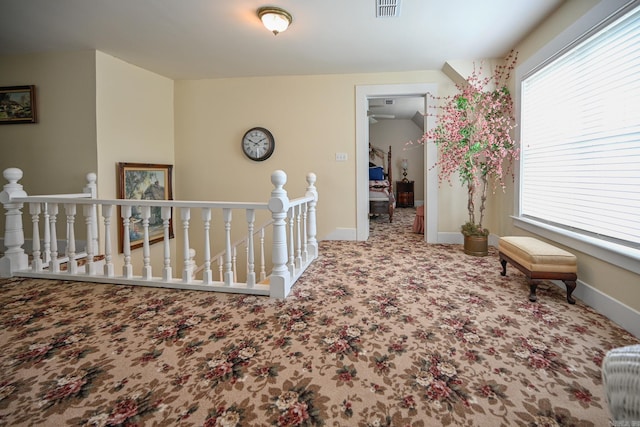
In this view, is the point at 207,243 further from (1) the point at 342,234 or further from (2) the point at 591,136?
(2) the point at 591,136

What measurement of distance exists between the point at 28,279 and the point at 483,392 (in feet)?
11.9

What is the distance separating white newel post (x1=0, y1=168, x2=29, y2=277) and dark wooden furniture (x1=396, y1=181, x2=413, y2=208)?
828cm

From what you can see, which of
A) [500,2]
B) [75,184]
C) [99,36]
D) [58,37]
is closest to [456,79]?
[500,2]

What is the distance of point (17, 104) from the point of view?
12.4 ft

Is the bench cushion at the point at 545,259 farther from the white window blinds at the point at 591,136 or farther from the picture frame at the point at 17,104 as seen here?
the picture frame at the point at 17,104

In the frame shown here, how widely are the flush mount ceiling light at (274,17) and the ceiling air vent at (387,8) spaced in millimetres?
794

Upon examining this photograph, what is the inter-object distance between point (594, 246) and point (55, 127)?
549 cm

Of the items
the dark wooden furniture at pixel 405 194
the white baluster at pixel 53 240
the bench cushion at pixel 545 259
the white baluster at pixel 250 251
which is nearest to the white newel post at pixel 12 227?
the white baluster at pixel 53 240

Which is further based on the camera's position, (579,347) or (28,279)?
(28,279)

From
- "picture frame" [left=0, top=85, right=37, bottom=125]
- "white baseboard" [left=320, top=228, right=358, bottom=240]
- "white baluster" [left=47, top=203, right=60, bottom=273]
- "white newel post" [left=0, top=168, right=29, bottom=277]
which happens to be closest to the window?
"white baseboard" [left=320, top=228, right=358, bottom=240]

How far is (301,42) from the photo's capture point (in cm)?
338

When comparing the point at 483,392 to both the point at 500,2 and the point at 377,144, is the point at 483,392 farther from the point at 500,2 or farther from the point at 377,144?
the point at 377,144

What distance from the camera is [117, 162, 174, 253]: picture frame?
13.0 ft

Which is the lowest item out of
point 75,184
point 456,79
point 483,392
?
point 483,392
